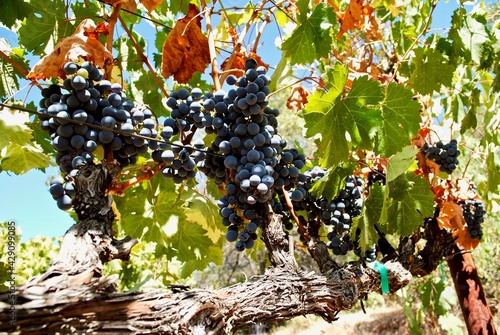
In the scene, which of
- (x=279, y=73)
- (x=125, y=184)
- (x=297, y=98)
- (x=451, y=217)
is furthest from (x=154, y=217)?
(x=451, y=217)

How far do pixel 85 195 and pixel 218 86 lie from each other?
82 centimetres

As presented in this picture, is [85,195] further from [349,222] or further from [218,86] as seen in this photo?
[349,222]

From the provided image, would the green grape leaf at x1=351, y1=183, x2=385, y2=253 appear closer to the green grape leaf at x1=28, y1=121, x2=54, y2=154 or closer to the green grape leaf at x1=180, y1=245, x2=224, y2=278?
the green grape leaf at x1=180, y1=245, x2=224, y2=278

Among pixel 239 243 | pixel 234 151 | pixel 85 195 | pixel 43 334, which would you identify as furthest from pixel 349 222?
pixel 43 334

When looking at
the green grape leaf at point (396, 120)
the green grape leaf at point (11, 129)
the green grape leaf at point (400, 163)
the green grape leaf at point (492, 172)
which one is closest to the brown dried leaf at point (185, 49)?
the green grape leaf at point (11, 129)

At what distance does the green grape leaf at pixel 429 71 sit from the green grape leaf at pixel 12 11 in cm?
226

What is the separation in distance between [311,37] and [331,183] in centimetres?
73

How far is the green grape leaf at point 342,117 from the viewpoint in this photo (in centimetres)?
177

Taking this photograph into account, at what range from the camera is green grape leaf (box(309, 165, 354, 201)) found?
2143 millimetres

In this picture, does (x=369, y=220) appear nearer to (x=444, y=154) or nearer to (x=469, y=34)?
(x=444, y=154)

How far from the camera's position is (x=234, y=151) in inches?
66.0

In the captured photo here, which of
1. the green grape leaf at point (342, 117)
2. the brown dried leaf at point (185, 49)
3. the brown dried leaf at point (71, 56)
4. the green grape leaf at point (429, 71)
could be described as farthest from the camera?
the green grape leaf at point (429, 71)

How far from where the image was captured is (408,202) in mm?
2197

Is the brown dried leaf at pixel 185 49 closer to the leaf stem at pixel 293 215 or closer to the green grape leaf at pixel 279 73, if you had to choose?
the green grape leaf at pixel 279 73
